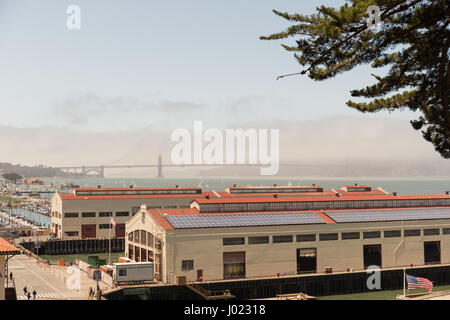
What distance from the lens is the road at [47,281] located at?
67312mm

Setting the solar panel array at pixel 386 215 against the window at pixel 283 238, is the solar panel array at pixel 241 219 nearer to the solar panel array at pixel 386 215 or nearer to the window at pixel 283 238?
the window at pixel 283 238

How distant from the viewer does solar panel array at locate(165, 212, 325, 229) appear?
246ft

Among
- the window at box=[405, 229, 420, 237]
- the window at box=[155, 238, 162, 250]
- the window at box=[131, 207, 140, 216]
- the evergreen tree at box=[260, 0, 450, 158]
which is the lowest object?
the window at box=[155, 238, 162, 250]

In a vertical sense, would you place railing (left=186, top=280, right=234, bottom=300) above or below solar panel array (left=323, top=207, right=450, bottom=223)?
below

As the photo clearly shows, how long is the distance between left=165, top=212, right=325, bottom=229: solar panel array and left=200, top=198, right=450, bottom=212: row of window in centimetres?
325

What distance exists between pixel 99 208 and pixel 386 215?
64.5 metres

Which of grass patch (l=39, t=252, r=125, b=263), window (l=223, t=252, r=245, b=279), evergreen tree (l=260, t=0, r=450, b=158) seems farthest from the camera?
grass patch (l=39, t=252, r=125, b=263)

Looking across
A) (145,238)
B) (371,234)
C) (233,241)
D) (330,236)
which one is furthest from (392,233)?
(145,238)

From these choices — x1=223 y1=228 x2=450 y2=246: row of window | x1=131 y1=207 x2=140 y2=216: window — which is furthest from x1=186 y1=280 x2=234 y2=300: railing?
x1=131 y1=207 x2=140 y2=216: window

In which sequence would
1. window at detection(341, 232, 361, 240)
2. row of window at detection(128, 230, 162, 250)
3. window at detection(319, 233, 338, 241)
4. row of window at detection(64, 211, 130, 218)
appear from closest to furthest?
row of window at detection(128, 230, 162, 250), window at detection(319, 233, 338, 241), window at detection(341, 232, 361, 240), row of window at detection(64, 211, 130, 218)

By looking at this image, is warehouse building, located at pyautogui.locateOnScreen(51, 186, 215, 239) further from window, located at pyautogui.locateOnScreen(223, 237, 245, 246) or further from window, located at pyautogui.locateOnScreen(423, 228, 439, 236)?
window, located at pyautogui.locateOnScreen(423, 228, 439, 236)
